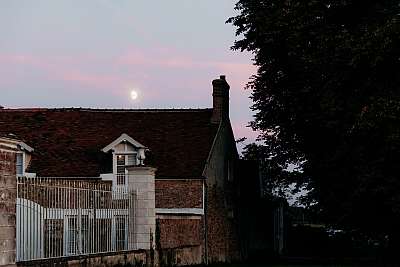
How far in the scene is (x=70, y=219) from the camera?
20.9 metres

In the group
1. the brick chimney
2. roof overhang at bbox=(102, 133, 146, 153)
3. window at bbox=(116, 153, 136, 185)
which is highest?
the brick chimney

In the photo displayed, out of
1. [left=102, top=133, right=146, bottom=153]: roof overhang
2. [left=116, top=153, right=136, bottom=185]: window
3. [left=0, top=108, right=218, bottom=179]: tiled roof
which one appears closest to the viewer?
[left=102, top=133, right=146, bottom=153]: roof overhang

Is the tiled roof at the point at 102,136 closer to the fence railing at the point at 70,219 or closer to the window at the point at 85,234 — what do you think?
the fence railing at the point at 70,219

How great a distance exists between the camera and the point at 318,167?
3869 cm

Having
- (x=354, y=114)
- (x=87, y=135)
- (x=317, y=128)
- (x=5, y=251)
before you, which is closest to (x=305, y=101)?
Result: (x=317, y=128)

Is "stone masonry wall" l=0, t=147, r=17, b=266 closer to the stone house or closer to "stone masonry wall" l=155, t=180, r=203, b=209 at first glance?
the stone house

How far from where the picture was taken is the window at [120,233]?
24.6m

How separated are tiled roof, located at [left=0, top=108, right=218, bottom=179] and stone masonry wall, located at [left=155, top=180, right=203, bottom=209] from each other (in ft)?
1.25

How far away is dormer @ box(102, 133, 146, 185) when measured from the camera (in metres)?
38.8

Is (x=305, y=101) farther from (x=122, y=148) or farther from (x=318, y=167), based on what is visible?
(x=122, y=148)

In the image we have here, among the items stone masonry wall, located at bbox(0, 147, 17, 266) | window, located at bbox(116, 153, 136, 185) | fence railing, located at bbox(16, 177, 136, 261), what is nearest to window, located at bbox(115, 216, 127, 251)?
fence railing, located at bbox(16, 177, 136, 261)

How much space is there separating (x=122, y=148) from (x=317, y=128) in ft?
28.5

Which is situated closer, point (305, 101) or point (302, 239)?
point (305, 101)

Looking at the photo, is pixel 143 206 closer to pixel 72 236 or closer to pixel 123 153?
pixel 72 236
